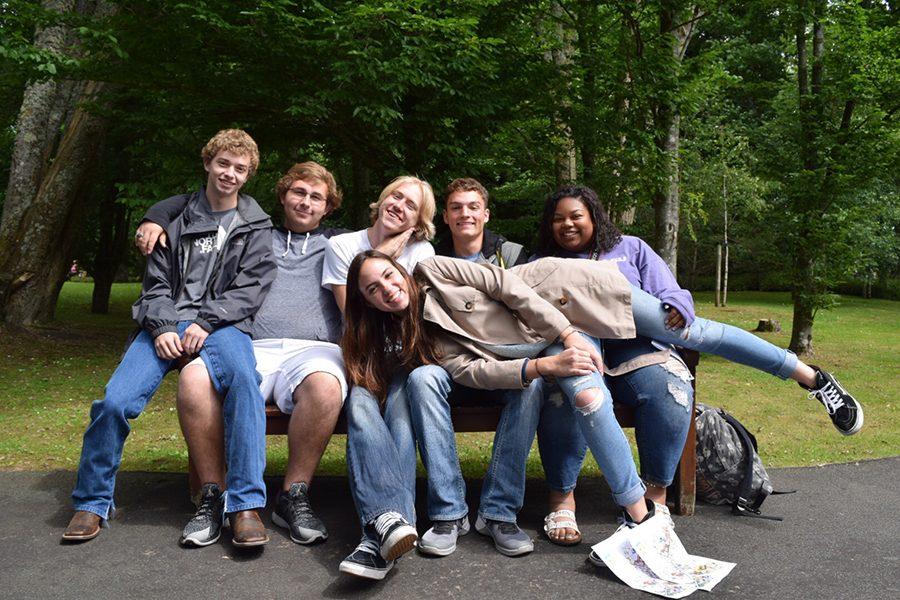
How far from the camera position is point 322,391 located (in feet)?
11.6

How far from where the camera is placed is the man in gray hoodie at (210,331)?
3.42 m

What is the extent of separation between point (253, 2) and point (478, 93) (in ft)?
7.80

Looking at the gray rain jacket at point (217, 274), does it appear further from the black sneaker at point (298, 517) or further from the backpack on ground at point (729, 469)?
the backpack on ground at point (729, 469)

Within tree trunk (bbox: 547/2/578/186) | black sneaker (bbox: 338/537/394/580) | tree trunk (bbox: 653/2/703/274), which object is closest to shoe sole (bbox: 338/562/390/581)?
black sneaker (bbox: 338/537/394/580)

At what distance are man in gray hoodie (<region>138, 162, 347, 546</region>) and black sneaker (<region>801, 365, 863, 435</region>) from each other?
7.98ft

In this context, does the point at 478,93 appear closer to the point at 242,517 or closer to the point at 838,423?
the point at 838,423

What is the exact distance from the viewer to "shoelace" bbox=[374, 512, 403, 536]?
307cm

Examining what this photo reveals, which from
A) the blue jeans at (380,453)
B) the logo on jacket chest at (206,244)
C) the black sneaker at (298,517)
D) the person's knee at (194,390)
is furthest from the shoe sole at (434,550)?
the logo on jacket chest at (206,244)

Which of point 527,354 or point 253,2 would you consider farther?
point 253,2

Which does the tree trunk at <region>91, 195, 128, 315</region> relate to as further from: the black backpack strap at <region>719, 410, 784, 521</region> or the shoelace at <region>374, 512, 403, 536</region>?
the black backpack strap at <region>719, 410, 784, 521</region>

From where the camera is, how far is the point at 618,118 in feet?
30.2

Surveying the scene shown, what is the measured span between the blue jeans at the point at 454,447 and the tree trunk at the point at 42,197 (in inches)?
351

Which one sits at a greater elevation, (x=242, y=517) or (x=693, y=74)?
(x=693, y=74)

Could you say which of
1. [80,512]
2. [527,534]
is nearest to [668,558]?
[527,534]
